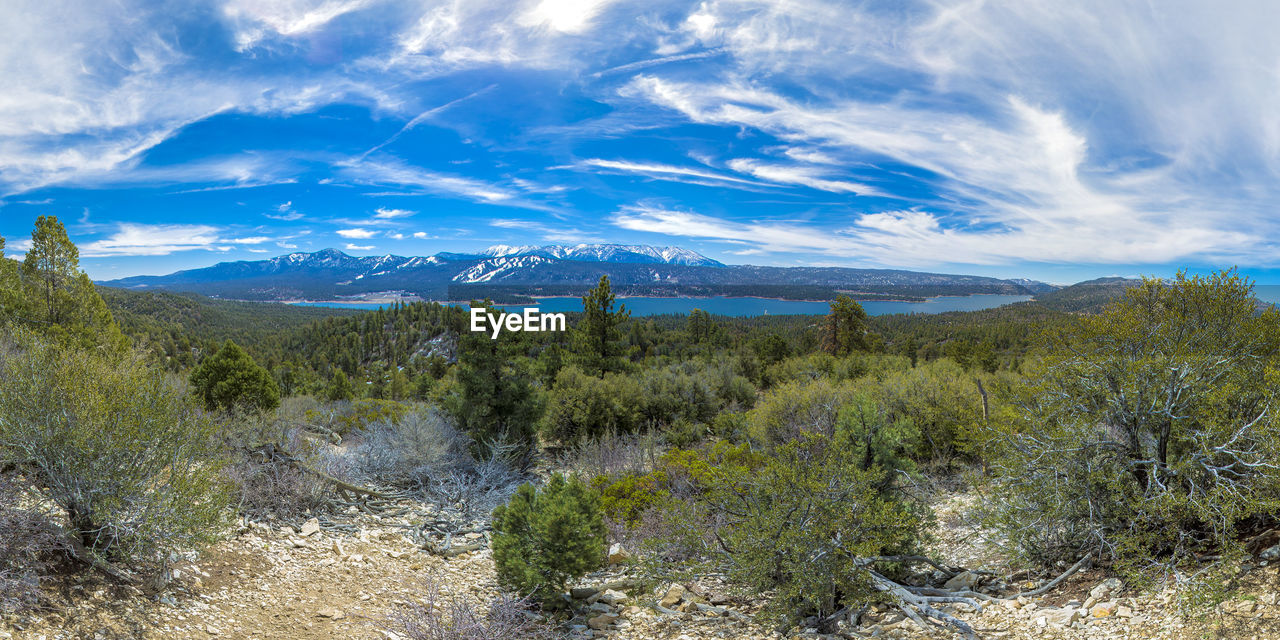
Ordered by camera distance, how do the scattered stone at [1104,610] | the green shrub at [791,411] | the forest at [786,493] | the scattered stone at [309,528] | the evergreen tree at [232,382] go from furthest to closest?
the evergreen tree at [232,382], the green shrub at [791,411], the scattered stone at [309,528], the forest at [786,493], the scattered stone at [1104,610]

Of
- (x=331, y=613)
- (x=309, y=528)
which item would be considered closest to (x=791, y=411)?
(x=309, y=528)

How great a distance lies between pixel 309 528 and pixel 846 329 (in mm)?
38428

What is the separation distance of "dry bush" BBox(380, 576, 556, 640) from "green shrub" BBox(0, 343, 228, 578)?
2.30m

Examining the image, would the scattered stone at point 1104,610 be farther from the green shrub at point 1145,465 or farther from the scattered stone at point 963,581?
the scattered stone at point 963,581

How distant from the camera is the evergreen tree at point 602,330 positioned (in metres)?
28.8

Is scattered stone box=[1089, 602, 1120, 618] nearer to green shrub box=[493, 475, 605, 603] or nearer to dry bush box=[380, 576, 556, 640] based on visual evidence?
green shrub box=[493, 475, 605, 603]

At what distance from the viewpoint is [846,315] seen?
40.7m

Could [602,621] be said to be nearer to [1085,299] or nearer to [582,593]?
[582,593]

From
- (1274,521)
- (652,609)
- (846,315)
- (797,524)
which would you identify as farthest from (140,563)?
(846,315)

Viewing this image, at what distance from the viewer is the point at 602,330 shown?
2970 cm

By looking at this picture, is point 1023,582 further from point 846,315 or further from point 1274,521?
point 846,315

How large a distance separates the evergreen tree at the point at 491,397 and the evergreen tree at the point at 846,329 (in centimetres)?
2956

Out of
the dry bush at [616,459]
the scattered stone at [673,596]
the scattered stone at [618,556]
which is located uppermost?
the scattered stone at [673,596]

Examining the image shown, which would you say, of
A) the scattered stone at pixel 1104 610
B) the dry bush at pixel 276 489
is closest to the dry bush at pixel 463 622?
the dry bush at pixel 276 489
